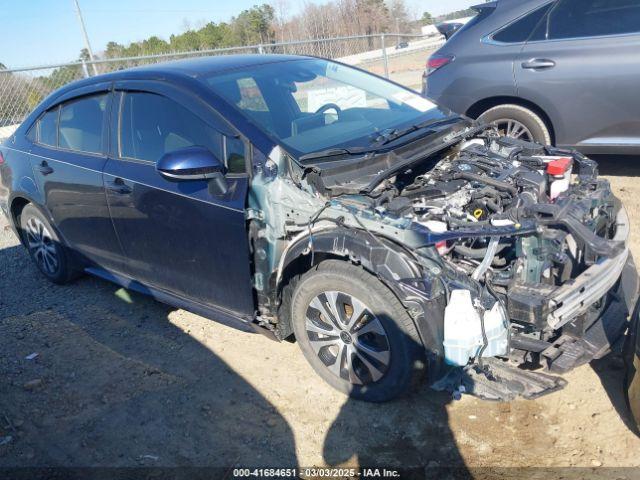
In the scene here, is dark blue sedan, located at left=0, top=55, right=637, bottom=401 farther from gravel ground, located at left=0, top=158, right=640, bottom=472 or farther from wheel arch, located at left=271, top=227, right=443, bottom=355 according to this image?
gravel ground, located at left=0, top=158, right=640, bottom=472

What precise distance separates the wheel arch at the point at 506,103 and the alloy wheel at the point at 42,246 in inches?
172

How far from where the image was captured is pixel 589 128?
17.0 ft

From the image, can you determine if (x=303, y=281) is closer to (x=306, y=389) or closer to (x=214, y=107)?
(x=306, y=389)

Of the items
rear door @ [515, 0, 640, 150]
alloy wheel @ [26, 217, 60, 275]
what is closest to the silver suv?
rear door @ [515, 0, 640, 150]

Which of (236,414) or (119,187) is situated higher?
(119,187)

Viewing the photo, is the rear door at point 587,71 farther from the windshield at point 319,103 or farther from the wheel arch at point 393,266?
the wheel arch at point 393,266

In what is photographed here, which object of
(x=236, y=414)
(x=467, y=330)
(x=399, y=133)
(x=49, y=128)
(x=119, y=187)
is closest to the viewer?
(x=467, y=330)

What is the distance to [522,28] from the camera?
17.9 ft

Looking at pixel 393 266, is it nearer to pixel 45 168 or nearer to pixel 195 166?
pixel 195 166

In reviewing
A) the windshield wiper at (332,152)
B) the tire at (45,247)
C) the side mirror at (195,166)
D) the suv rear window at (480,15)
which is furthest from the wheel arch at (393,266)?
the suv rear window at (480,15)

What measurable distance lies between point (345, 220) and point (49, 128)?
2.98 metres

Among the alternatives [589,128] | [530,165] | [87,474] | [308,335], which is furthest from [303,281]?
[589,128]

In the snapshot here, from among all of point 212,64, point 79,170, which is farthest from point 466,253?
point 79,170

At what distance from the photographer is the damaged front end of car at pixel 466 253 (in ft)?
8.43
